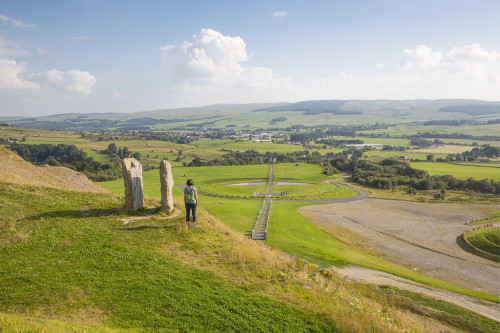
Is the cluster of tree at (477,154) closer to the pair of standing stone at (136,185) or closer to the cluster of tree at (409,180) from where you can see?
the cluster of tree at (409,180)

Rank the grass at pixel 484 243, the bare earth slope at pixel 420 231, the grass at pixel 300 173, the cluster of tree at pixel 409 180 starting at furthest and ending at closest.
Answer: the grass at pixel 300 173 < the cluster of tree at pixel 409 180 < the grass at pixel 484 243 < the bare earth slope at pixel 420 231

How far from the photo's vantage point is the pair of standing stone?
21.1m

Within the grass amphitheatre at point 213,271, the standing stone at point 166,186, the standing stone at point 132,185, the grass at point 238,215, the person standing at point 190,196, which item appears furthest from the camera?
the grass at point 238,215

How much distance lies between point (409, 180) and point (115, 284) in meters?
107

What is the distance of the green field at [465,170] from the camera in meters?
104

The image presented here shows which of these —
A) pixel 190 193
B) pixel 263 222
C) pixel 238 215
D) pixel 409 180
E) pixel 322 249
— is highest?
pixel 190 193

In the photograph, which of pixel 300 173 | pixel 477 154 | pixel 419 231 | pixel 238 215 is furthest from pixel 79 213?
pixel 477 154

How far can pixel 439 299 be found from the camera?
2245cm

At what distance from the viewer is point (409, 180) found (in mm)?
98000

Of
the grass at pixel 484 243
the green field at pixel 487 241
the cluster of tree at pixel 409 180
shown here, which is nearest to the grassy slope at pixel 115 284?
the grass at pixel 484 243

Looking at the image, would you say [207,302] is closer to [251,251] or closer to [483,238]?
[251,251]

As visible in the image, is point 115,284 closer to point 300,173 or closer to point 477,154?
point 300,173

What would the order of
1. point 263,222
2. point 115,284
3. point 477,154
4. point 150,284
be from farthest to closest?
point 477,154
point 263,222
point 150,284
point 115,284

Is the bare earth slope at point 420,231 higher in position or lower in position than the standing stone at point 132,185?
lower
